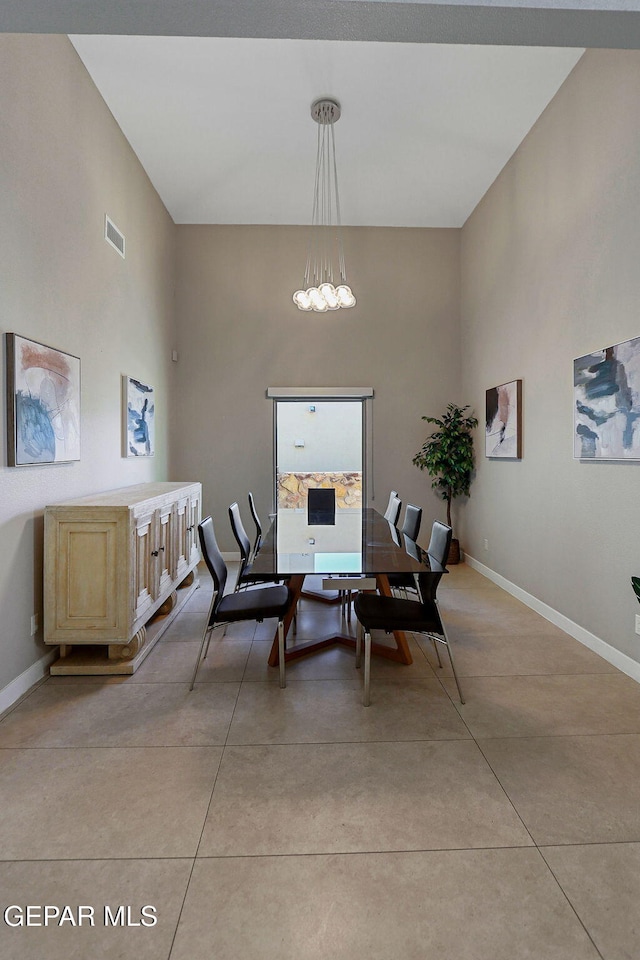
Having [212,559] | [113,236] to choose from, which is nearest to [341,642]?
[212,559]

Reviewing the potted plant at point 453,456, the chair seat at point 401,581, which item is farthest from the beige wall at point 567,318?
the chair seat at point 401,581

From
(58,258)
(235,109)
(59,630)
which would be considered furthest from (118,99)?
(59,630)

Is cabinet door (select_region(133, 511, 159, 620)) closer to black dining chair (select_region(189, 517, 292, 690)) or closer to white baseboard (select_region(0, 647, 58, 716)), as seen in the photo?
black dining chair (select_region(189, 517, 292, 690))

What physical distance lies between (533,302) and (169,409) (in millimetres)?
4124

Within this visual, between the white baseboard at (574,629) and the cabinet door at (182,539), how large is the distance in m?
3.04

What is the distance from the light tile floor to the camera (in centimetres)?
143

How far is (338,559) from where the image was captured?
9.39 ft

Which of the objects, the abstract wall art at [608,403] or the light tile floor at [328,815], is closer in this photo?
the light tile floor at [328,815]

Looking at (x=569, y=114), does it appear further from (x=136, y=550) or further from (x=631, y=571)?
(x=136, y=550)

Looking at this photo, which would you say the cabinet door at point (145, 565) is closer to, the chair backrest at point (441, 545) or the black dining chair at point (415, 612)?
the black dining chair at point (415, 612)

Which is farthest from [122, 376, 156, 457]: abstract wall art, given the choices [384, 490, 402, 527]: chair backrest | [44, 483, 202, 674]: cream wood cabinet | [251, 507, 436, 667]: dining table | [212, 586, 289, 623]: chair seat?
[384, 490, 402, 527]: chair backrest

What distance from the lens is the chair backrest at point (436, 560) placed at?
2.73 meters

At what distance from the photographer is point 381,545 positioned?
3.23 metres

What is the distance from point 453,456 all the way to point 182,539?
129 inches
